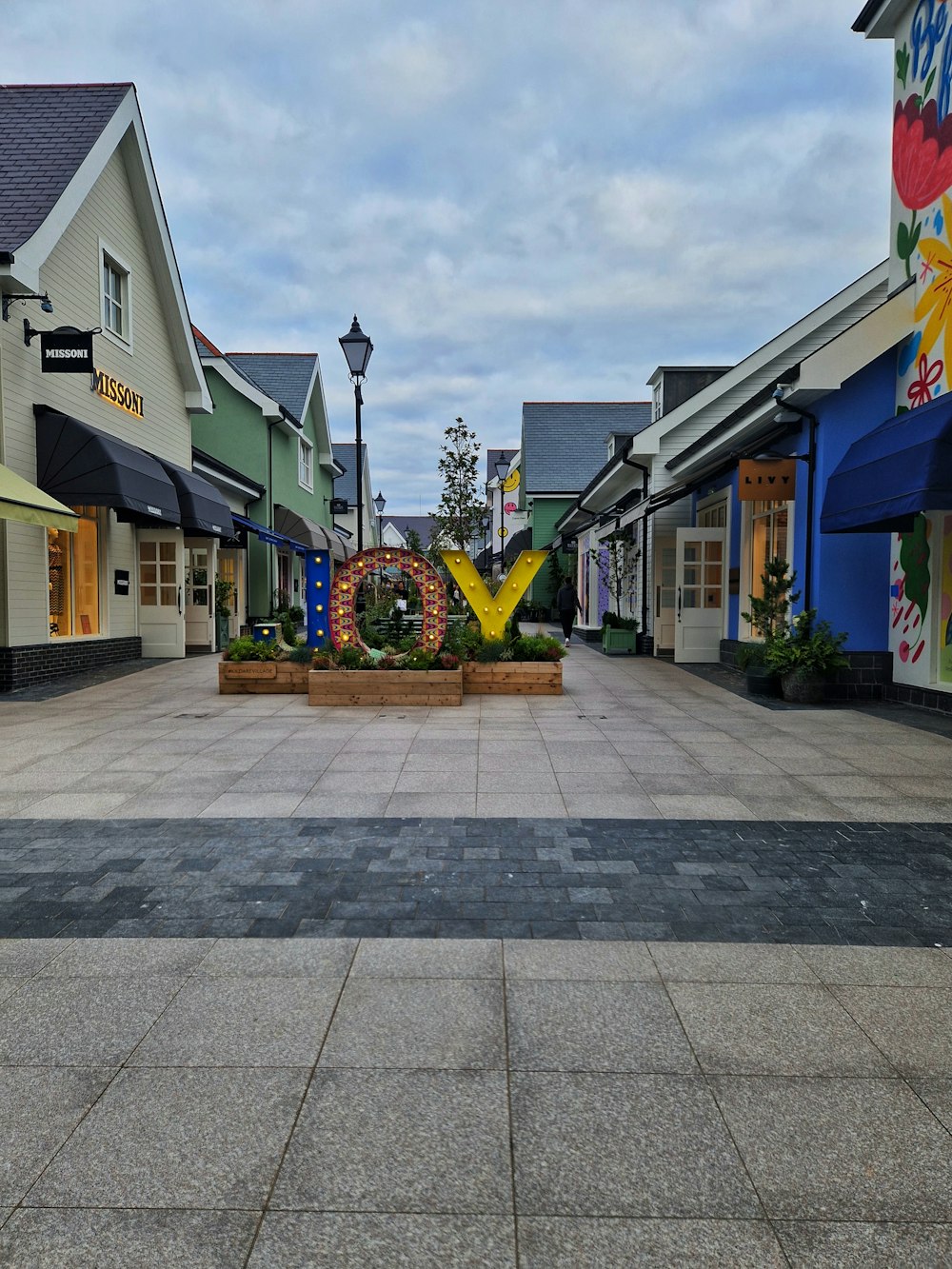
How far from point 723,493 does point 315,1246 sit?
50.1 ft

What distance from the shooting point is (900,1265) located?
1.93 meters

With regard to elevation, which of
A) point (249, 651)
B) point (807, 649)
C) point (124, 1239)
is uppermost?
point (807, 649)

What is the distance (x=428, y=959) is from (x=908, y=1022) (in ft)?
6.06

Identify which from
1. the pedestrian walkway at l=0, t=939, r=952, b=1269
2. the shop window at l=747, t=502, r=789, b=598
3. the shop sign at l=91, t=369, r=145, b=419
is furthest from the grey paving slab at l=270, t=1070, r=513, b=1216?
the shop sign at l=91, t=369, r=145, b=419

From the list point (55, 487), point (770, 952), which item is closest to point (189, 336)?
point (55, 487)

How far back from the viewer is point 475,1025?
2.96 metres

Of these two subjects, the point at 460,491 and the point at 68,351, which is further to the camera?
the point at 460,491

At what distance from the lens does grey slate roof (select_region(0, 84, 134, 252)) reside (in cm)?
1143

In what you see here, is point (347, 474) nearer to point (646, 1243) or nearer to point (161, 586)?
point (161, 586)

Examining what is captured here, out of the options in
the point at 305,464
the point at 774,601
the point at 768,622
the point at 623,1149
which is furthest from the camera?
the point at 305,464

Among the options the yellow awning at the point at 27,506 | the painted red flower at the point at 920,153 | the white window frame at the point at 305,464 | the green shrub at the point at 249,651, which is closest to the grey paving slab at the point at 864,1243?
the yellow awning at the point at 27,506

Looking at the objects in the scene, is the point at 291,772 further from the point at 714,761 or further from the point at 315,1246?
the point at 315,1246

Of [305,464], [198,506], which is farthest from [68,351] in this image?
[305,464]

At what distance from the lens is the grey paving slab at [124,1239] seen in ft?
6.36
